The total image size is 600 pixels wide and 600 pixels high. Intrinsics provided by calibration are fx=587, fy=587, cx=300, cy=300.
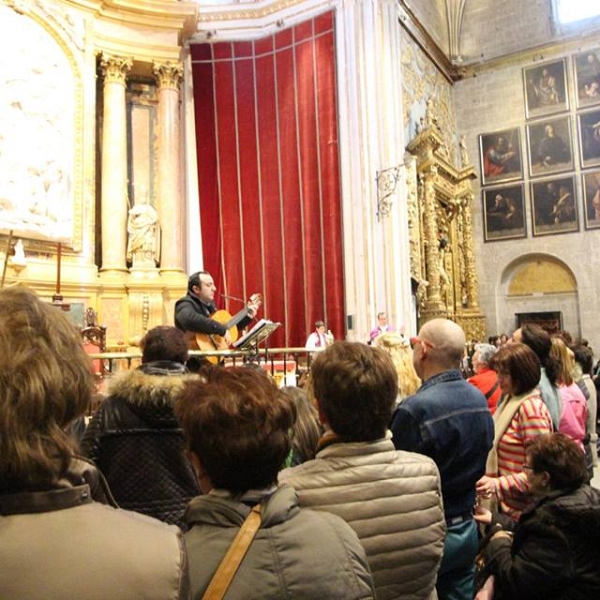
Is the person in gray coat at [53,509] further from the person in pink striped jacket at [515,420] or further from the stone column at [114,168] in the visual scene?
the stone column at [114,168]

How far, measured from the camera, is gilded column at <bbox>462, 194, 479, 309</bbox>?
16.4 meters

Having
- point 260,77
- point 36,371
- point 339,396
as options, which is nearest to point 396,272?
point 260,77

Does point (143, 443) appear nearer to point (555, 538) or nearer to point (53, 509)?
point (53, 509)

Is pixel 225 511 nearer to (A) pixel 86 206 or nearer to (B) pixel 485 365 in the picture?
(B) pixel 485 365

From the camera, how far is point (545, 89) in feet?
53.0

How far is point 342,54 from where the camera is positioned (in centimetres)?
1114

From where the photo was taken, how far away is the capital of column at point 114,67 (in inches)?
417

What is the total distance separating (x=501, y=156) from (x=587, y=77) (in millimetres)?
2854

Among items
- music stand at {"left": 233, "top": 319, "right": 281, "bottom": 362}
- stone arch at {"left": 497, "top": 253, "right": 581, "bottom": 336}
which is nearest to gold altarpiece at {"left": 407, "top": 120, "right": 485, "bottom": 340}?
stone arch at {"left": 497, "top": 253, "right": 581, "bottom": 336}

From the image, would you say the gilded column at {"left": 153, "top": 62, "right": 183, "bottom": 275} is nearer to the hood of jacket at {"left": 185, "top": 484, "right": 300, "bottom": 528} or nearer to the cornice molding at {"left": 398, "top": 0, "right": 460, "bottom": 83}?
the cornice molding at {"left": 398, "top": 0, "right": 460, "bottom": 83}

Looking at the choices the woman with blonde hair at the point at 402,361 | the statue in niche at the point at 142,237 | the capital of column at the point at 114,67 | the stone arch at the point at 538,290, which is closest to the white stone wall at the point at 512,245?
the stone arch at the point at 538,290

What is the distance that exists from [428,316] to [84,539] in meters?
13.1

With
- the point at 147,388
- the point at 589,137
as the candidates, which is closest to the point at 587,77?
the point at 589,137

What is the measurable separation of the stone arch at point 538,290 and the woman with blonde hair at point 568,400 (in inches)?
510
